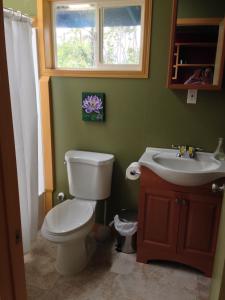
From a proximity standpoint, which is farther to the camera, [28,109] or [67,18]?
[67,18]

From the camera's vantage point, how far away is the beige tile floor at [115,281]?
1.80 metres

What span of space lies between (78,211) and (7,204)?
137 cm

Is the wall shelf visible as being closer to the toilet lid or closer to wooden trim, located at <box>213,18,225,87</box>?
wooden trim, located at <box>213,18,225,87</box>

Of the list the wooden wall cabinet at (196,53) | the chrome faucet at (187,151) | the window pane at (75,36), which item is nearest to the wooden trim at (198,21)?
the wooden wall cabinet at (196,53)

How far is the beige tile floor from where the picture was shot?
5.92ft

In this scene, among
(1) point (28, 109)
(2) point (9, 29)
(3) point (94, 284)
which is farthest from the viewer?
(1) point (28, 109)

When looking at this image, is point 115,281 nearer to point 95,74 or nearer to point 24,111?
point 24,111

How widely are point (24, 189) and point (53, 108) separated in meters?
0.82

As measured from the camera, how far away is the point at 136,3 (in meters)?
2.10

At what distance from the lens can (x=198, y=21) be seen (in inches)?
75.7

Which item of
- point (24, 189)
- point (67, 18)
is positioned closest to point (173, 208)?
point (24, 189)

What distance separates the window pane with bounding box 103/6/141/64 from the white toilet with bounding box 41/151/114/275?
0.87 metres

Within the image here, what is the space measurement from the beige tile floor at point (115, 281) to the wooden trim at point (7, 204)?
3.52 feet

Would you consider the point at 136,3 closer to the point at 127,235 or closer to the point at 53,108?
the point at 53,108
